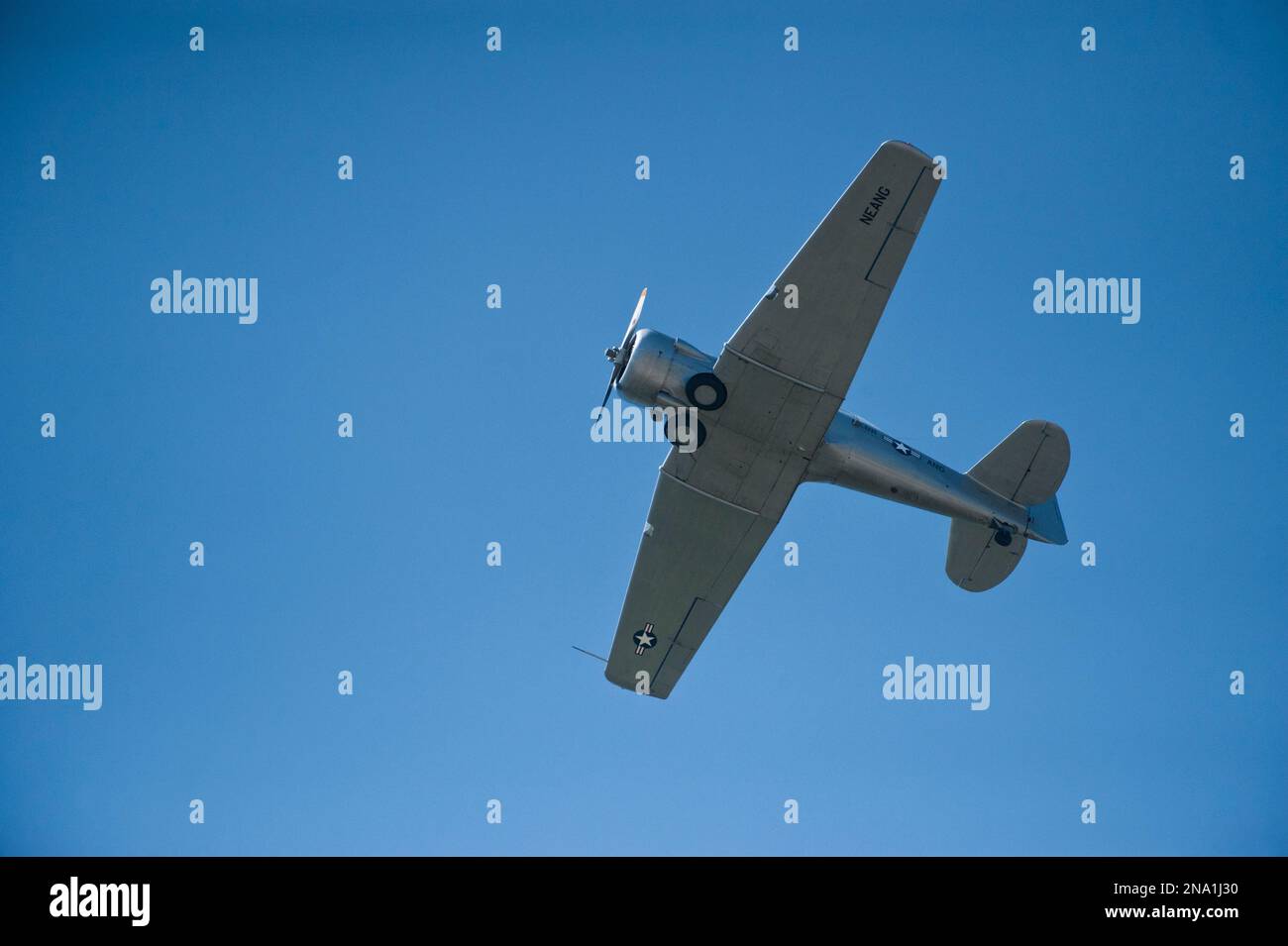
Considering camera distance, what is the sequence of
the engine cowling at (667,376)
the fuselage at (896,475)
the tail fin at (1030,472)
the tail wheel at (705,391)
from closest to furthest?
the tail wheel at (705,391) < the engine cowling at (667,376) < the fuselage at (896,475) < the tail fin at (1030,472)

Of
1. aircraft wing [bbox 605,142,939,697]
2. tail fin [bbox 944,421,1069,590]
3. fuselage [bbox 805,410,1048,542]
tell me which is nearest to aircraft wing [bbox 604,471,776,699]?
aircraft wing [bbox 605,142,939,697]

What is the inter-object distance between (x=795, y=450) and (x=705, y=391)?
1933 mm

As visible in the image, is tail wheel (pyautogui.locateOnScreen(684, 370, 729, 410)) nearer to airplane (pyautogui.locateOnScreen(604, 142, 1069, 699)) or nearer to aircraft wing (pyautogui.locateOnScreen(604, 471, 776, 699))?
airplane (pyautogui.locateOnScreen(604, 142, 1069, 699))

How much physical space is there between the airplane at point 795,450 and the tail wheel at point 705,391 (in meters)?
0.02

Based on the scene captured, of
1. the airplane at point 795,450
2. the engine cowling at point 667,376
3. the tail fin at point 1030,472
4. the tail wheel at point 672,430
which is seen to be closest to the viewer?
the airplane at point 795,450

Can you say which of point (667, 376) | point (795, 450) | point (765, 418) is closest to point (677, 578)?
point (795, 450)

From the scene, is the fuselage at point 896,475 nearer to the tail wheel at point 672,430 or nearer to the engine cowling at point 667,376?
the tail wheel at point 672,430

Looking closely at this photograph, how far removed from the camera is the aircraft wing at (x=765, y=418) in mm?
16828

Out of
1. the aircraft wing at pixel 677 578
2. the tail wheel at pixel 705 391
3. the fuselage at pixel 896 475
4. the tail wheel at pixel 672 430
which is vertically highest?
the tail wheel at pixel 705 391

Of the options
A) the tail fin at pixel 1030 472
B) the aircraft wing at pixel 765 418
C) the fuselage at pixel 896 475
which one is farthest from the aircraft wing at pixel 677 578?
the tail fin at pixel 1030 472

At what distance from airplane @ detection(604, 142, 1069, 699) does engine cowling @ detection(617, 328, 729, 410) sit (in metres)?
0.02

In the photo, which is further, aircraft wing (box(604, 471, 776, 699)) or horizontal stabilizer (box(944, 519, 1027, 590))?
horizontal stabilizer (box(944, 519, 1027, 590))

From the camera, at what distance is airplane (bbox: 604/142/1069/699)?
17000 millimetres

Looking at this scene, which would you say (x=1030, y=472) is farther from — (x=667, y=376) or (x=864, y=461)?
(x=667, y=376)
